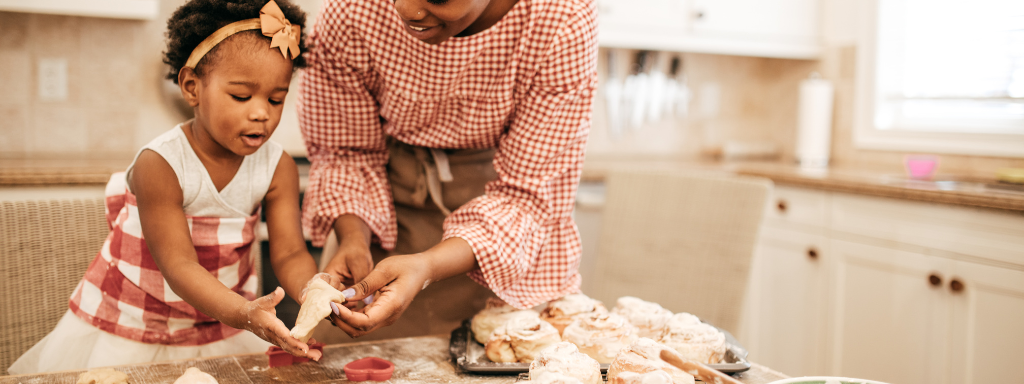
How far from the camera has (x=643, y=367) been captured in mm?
670

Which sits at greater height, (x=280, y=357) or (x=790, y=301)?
(x=280, y=357)

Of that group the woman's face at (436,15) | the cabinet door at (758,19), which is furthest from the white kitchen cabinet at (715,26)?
the woman's face at (436,15)

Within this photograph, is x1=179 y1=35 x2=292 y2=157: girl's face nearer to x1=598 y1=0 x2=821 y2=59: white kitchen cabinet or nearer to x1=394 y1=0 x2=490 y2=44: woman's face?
x1=394 y1=0 x2=490 y2=44: woman's face

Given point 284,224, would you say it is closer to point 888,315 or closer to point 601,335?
point 601,335

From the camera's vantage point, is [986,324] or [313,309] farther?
[986,324]

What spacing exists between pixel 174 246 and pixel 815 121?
2.50 meters

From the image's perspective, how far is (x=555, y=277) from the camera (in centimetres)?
105

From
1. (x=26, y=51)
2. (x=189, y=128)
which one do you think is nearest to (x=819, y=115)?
(x=189, y=128)

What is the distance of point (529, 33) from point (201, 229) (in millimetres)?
555

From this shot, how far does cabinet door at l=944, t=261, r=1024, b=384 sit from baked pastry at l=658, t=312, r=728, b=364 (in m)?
1.24

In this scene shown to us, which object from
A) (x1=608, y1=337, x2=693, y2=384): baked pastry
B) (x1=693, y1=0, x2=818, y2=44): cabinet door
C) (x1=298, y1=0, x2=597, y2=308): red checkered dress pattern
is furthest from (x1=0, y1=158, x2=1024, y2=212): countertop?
(x1=608, y1=337, x2=693, y2=384): baked pastry

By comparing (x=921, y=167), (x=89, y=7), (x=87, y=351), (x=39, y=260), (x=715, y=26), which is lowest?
(x=87, y=351)

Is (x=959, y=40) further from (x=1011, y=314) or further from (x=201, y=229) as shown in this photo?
(x=201, y=229)

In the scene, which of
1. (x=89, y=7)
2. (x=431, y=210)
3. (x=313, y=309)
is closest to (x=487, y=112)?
(x=431, y=210)
